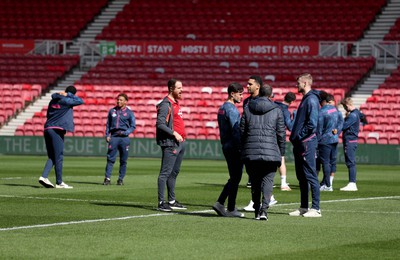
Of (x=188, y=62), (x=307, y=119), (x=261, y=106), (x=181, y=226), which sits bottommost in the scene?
(x=181, y=226)

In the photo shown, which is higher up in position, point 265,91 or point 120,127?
point 265,91

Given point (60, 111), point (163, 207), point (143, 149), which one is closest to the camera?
point (163, 207)

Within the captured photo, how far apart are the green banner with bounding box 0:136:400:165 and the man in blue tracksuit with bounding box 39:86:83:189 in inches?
684

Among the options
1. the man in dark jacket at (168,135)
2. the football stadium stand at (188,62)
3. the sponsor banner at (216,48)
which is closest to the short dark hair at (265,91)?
the man in dark jacket at (168,135)

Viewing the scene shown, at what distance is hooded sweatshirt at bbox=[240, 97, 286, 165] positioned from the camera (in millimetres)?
13773

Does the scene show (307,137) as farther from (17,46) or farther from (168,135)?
(17,46)

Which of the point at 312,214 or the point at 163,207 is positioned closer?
the point at 312,214

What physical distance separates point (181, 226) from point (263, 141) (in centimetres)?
176

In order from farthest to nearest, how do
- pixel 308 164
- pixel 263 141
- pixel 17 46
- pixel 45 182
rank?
pixel 17 46 → pixel 45 182 → pixel 308 164 → pixel 263 141

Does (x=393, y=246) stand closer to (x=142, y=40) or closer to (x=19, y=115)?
(x=19, y=115)

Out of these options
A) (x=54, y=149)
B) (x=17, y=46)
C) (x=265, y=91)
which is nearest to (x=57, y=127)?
(x=54, y=149)

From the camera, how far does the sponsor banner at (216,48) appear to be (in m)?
45.9

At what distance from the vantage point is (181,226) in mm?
13094

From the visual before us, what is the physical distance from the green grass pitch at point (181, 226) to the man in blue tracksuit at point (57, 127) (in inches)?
18.8
